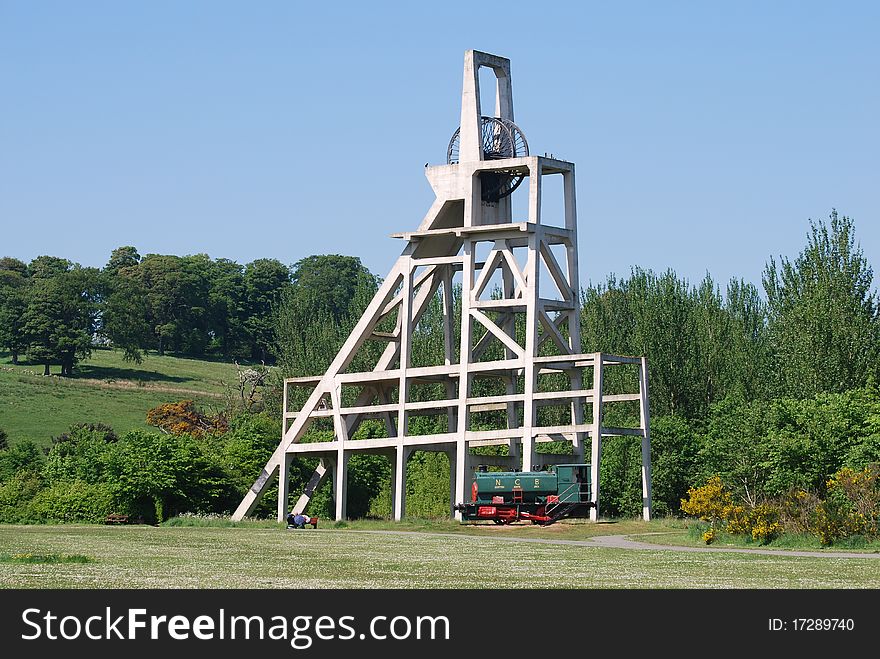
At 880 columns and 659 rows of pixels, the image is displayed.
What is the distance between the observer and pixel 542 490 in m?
56.3

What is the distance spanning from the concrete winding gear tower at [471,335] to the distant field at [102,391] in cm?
4823

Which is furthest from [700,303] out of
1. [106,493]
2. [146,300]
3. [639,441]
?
[146,300]

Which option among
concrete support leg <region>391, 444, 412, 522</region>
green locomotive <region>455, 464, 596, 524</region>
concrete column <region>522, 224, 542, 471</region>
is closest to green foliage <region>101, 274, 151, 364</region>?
concrete support leg <region>391, 444, 412, 522</region>

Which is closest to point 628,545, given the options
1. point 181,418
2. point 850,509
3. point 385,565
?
point 850,509

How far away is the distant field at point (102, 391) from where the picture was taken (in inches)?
4616

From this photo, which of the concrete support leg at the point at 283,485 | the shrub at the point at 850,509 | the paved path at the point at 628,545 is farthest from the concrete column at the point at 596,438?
the concrete support leg at the point at 283,485

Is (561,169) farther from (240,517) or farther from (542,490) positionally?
(240,517)

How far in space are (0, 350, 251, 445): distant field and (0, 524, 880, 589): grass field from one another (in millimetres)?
69634

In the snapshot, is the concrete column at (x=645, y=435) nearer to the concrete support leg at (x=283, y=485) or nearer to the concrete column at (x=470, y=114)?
the concrete column at (x=470, y=114)

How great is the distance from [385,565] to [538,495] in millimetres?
24986
